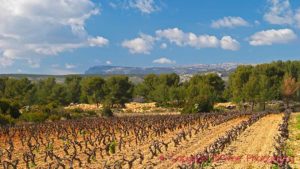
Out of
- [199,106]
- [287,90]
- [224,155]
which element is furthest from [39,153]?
[287,90]

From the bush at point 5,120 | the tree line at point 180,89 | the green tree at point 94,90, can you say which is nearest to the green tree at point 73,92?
the tree line at point 180,89

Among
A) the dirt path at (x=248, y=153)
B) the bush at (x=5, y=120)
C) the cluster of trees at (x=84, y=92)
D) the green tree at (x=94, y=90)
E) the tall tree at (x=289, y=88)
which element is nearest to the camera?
the dirt path at (x=248, y=153)

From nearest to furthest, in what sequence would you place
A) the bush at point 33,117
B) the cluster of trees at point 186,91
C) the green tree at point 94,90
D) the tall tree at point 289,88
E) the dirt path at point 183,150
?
the dirt path at point 183,150 < the bush at point 33,117 < the cluster of trees at point 186,91 < the tall tree at point 289,88 < the green tree at point 94,90

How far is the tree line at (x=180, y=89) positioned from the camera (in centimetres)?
9131

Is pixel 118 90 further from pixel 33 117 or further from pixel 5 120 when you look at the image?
pixel 5 120

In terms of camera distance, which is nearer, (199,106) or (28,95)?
(199,106)

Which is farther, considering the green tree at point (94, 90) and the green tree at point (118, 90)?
the green tree at point (94, 90)

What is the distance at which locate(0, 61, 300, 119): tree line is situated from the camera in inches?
3595

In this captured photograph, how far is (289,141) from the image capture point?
3300cm

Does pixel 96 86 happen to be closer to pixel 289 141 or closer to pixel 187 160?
pixel 289 141

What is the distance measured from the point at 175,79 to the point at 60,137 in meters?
88.0

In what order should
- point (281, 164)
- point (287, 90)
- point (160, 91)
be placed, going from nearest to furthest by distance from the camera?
point (281, 164)
point (287, 90)
point (160, 91)

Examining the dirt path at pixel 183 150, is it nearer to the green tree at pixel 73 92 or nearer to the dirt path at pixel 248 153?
the dirt path at pixel 248 153

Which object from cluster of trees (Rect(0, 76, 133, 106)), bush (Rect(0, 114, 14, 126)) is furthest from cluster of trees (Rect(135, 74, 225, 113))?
bush (Rect(0, 114, 14, 126))
